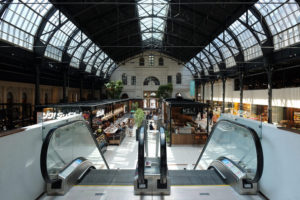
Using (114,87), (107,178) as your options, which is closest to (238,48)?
(107,178)

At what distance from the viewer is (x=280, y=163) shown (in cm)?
331

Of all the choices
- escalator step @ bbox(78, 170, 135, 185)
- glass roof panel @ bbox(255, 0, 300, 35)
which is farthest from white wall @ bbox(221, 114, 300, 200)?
glass roof panel @ bbox(255, 0, 300, 35)

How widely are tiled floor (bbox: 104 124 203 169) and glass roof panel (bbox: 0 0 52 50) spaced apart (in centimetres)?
1067

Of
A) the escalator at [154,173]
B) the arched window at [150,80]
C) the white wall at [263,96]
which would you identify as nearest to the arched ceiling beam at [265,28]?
the white wall at [263,96]

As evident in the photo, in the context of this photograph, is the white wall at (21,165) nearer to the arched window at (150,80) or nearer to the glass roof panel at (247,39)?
the glass roof panel at (247,39)

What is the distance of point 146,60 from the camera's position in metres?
42.7

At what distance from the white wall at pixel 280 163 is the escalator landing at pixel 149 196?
1.45ft

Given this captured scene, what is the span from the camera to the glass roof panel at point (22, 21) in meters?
13.0

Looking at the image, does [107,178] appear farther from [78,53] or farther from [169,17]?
[78,53]

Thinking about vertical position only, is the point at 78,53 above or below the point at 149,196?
above

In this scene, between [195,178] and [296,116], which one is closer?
[195,178]

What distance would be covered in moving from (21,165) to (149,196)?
7.61 feet

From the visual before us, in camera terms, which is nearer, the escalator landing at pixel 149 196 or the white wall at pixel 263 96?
the escalator landing at pixel 149 196

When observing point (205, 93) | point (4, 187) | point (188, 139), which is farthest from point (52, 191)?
point (205, 93)
